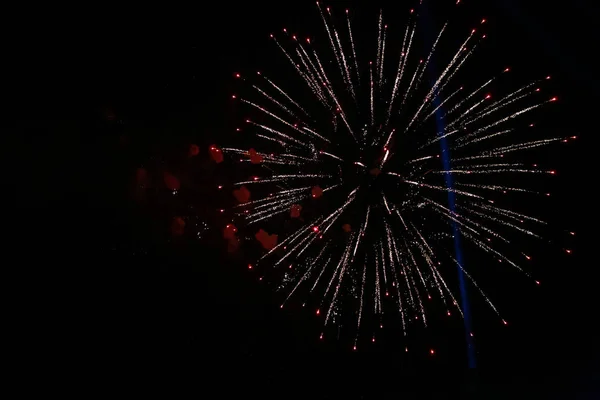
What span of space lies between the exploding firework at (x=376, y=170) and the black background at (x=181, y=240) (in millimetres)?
101

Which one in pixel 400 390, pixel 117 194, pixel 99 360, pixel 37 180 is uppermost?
pixel 37 180

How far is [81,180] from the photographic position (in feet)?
6.14

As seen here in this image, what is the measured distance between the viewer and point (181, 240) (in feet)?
6.34

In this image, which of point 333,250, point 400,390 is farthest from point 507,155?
point 400,390

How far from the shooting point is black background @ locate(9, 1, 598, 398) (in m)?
1.82

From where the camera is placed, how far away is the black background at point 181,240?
1.82 metres

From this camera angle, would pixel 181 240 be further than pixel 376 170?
Yes

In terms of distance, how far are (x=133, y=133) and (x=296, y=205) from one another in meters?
0.71

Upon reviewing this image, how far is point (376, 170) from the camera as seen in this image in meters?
1.73

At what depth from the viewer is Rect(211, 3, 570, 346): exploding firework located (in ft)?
5.77

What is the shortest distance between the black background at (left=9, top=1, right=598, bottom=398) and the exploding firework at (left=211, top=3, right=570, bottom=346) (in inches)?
4.0

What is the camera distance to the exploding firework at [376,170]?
1.76 meters

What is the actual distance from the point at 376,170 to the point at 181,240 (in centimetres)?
84

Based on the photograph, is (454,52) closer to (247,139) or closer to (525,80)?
(525,80)
